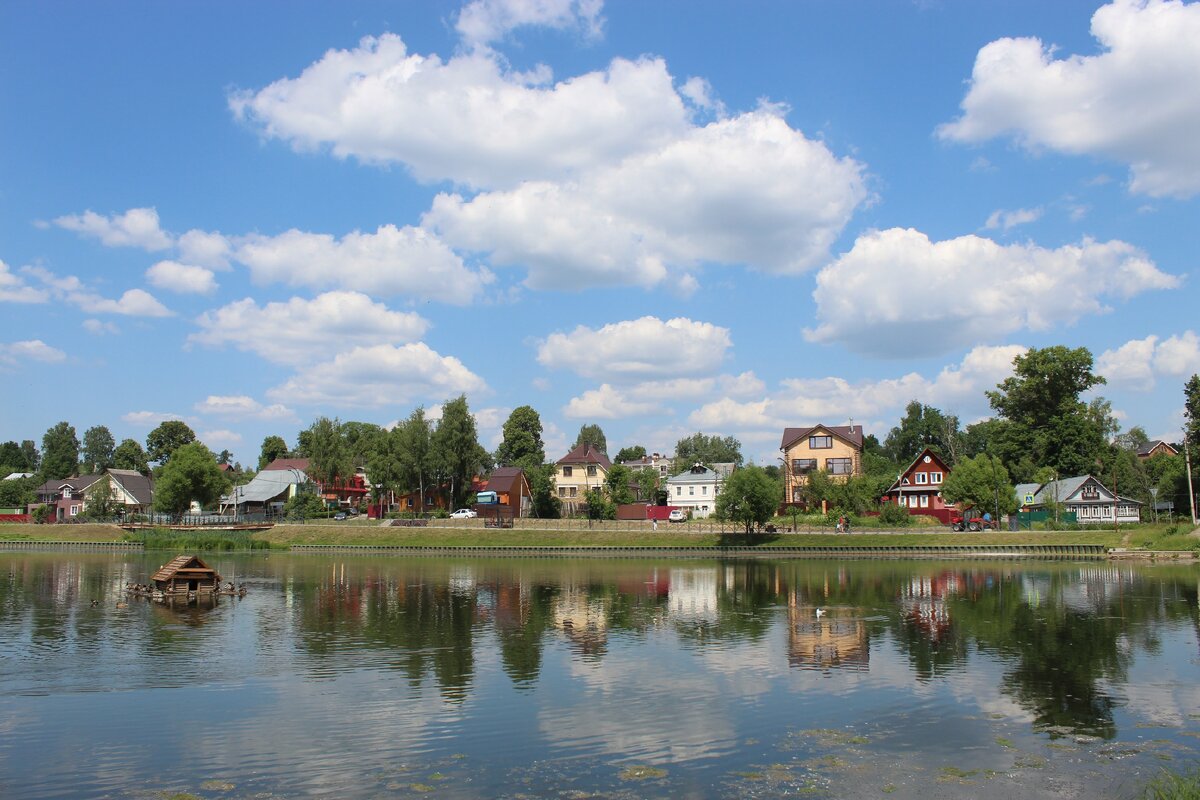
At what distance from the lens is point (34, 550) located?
9956 centimetres

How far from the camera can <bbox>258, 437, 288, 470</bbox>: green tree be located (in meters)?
189

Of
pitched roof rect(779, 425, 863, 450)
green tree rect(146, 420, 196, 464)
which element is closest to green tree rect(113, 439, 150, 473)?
green tree rect(146, 420, 196, 464)

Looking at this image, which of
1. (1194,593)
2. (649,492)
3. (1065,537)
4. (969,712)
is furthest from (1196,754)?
(649,492)

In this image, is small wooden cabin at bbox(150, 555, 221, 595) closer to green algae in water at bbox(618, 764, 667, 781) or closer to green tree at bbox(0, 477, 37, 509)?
green algae in water at bbox(618, 764, 667, 781)

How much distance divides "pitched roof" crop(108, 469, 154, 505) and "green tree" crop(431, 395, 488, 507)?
52.1m

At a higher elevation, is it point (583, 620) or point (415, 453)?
point (415, 453)

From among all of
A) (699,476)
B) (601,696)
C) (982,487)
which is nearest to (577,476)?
(699,476)

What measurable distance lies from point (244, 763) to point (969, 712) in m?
17.9

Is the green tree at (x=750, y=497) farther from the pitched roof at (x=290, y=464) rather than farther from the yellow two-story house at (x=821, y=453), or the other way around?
the pitched roof at (x=290, y=464)

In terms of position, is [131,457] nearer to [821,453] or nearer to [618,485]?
[618,485]

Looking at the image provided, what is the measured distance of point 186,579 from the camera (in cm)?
5053

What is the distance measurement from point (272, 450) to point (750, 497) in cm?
13477

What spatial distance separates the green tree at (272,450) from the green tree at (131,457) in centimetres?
2387

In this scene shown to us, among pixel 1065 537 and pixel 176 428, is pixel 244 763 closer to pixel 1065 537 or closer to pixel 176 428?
pixel 1065 537
